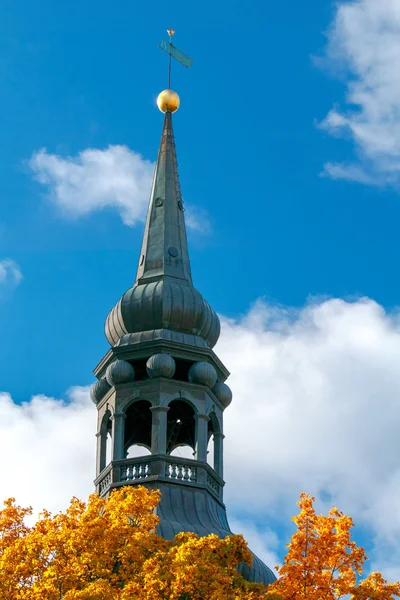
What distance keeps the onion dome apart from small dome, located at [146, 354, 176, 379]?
122cm

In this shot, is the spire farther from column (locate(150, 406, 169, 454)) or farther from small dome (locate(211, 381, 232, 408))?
column (locate(150, 406, 169, 454))

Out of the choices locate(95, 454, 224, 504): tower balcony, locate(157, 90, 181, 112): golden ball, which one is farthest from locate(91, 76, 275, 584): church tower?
locate(157, 90, 181, 112): golden ball

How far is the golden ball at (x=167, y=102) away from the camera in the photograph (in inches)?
3000

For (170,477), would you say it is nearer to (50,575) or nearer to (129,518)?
(129,518)

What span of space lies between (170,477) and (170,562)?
13.3 m

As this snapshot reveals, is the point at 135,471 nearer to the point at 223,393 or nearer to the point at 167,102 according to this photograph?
the point at 223,393

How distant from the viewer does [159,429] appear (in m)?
65.2

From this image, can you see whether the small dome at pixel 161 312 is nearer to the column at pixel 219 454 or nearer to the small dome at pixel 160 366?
the small dome at pixel 160 366

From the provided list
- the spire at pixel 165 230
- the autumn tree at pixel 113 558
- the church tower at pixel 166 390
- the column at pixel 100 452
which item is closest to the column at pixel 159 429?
the church tower at pixel 166 390

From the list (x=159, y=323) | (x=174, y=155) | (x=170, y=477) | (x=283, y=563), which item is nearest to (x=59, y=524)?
(x=283, y=563)

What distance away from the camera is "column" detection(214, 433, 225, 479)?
67.8m

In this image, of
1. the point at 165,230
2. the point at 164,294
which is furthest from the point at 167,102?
the point at 164,294

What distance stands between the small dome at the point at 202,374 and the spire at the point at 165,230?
4.58 m

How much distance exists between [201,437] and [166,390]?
2.33 metres
